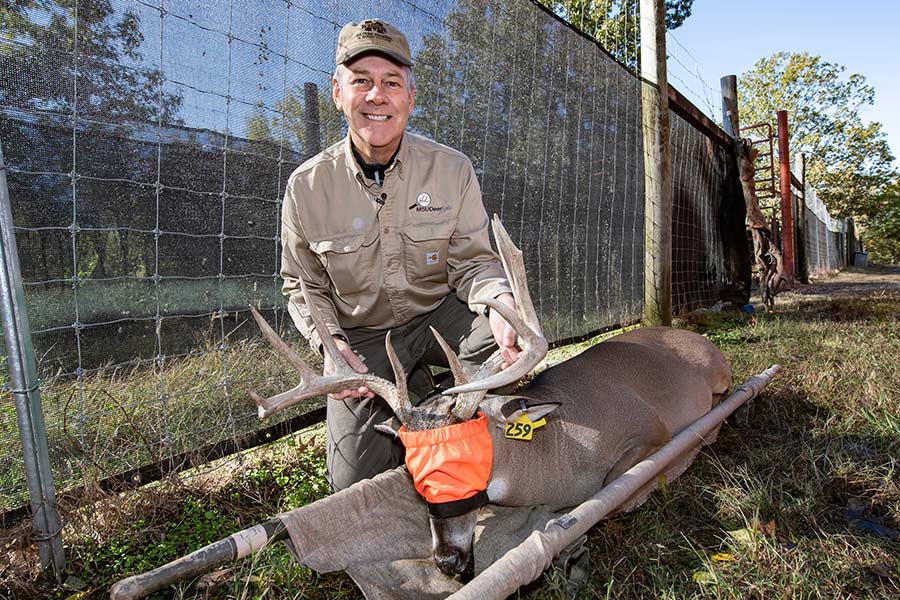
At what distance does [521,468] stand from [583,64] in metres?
4.21

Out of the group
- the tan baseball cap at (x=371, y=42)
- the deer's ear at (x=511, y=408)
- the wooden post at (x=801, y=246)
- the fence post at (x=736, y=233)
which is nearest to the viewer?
the deer's ear at (x=511, y=408)

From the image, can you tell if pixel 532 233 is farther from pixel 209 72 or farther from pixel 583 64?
pixel 209 72

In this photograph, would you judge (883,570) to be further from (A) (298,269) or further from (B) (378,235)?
(A) (298,269)

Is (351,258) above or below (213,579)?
above

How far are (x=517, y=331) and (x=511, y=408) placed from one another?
0.52 meters

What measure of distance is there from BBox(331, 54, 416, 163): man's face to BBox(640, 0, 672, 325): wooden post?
3911 mm

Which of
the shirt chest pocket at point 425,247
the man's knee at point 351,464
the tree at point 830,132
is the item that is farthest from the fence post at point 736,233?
the tree at point 830,132

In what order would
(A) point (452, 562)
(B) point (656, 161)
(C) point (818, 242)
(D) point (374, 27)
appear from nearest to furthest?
(A) point (452, 562), (D) point (374, 27), (B) point (656, 161), (C) point (818, 242)

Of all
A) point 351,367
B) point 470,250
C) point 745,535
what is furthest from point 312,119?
point 745,535

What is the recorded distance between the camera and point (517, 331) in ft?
8.07

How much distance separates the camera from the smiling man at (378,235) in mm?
3023

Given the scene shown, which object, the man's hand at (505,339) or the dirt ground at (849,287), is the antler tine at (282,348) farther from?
the dirt ground at (849,287)

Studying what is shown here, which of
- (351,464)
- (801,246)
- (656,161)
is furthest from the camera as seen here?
(801,246)

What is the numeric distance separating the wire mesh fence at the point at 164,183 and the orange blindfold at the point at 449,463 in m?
1.24
